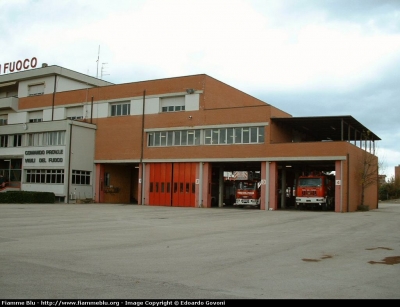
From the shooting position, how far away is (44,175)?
46688 mm

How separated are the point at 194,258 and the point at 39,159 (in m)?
39.2

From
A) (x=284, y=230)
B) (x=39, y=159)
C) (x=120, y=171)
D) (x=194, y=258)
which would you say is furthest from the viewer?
(x=120, y=171)

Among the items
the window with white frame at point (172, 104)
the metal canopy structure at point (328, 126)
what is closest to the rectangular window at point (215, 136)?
the window with white frame at point (172, 104)

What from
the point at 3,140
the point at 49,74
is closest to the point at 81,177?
the point at 3,140

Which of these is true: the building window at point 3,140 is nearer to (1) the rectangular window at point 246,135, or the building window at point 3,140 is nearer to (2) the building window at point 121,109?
(2) the building window at point 121,109

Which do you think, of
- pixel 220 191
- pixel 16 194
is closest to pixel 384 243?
pixel 220 191

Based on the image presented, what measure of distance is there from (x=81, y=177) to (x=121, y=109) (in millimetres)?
8123

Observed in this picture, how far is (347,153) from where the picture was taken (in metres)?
35.0

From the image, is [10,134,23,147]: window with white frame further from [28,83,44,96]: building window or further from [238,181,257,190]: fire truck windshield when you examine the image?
[238,181,257,190]: fire truck windshield

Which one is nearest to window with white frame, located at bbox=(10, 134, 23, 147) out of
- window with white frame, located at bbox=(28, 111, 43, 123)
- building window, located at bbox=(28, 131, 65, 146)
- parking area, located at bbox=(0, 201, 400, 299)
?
building window, located at bbox=(28, 131, 65, 146)

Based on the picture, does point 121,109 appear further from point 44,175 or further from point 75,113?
point 44,175

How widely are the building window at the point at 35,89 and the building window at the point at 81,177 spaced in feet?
43.0

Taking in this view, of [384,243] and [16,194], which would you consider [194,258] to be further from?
[16,194]

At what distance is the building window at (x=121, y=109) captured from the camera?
4678 cm
